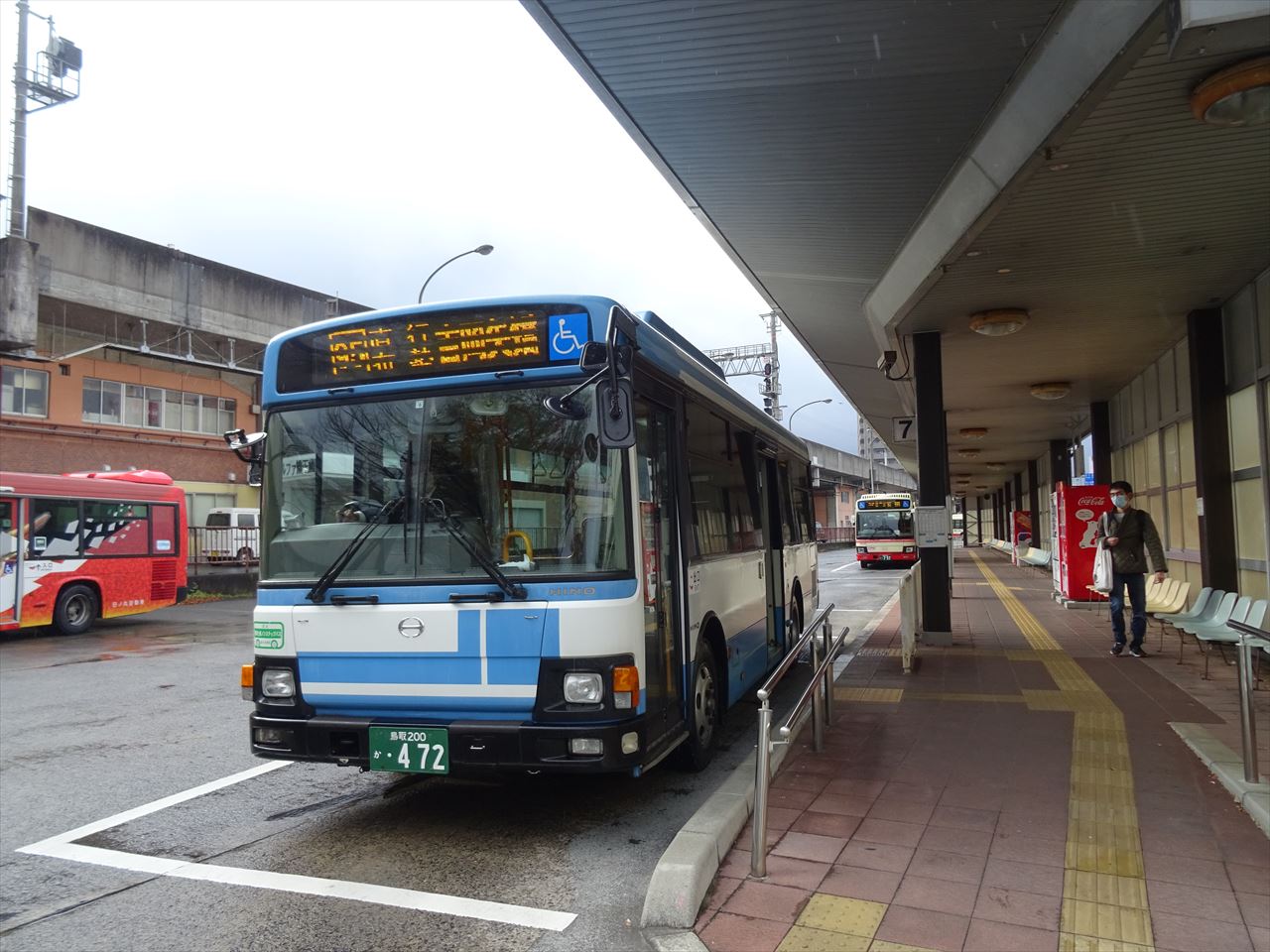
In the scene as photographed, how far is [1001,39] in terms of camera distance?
19.6 ft

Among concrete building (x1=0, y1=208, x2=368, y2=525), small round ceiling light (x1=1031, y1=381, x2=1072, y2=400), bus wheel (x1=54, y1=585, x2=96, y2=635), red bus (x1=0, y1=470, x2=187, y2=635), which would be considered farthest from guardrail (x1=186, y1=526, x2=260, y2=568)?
small round ceiling light (x1=1031, y1=381, x2=1072, y2=400)

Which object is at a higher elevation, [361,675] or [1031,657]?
[361,675]

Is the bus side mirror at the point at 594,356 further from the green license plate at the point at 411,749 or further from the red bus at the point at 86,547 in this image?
the red bus at the point at 86,547

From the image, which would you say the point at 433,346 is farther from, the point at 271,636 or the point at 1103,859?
the point at 1103,859

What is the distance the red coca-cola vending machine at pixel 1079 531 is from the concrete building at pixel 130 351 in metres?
24.0

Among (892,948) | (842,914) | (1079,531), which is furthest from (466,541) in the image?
(1079,531)

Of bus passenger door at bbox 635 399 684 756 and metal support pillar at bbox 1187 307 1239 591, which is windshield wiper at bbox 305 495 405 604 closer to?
bus passenger door at bbox 635 399 684 756

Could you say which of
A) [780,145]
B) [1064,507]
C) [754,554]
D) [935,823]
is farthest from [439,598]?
[1064,507]

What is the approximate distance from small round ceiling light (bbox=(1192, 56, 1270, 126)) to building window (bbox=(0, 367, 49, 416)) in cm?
2923

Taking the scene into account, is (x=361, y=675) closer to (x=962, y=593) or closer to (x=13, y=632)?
(x=13, y=632)

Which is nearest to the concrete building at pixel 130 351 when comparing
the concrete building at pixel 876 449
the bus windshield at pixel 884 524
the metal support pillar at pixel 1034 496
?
the bus windshield at pixel 884 524

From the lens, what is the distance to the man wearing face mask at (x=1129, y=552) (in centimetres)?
966

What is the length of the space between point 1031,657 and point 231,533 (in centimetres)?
2298

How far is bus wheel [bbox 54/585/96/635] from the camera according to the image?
1606 centimetres
